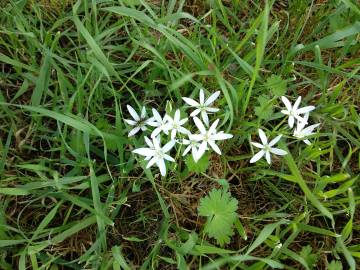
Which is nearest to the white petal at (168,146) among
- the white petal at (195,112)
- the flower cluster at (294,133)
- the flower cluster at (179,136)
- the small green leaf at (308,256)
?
the flower cluster at (179,136)

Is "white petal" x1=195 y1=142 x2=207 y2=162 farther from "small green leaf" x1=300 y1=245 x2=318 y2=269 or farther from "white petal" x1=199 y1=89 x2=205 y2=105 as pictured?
"small green leaf" x1=300 y1=245 x2=318 y2=269

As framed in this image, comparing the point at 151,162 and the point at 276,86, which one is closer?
the point at 151,162

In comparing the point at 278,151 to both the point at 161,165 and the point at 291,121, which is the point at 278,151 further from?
the point at 161,165

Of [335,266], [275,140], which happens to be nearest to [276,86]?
[275,140]

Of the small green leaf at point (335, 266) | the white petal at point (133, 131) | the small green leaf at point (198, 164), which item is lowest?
the small green leaf at point (335, 266)

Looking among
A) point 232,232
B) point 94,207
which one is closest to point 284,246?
point 232,232

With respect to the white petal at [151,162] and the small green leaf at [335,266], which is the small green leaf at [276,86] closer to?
the white petal at [151,162]

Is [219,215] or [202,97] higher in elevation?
[202,97]
